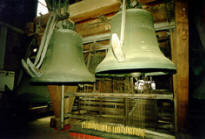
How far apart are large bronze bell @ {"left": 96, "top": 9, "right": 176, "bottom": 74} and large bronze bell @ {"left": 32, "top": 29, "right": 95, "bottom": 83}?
0.45 metres

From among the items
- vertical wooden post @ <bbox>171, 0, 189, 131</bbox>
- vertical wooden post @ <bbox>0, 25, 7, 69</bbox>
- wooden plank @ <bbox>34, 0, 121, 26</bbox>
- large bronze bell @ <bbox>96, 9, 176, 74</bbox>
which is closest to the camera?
large bronze bell @ <bbox>96, 9, 176, 74</bbox>

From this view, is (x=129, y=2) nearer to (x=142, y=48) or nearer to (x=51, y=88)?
(x=142, y=48)

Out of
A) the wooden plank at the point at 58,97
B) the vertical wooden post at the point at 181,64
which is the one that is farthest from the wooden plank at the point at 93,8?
the wooden plank at the point at 58,97

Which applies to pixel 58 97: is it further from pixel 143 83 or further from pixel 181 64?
pixel 181 64

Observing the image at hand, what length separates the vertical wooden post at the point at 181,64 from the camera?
1949 millimetres

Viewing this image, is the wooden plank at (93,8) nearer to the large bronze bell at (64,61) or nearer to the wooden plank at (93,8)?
the wooden plank at (93,8)

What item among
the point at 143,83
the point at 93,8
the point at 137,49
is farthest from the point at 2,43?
the point at 137,49

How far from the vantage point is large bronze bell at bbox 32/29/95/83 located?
1.52 m

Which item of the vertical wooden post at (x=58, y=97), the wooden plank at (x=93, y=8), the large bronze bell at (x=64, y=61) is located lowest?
the vertical wooden post at (x=58, y=97)

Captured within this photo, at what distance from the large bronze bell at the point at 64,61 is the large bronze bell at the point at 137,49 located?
0.45m

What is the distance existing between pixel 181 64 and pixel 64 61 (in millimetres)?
1787

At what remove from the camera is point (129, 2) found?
1.48 meters

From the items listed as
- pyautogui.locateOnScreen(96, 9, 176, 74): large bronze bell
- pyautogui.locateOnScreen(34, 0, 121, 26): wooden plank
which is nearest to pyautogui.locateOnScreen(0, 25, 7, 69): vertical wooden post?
pyautogui.locateOnScreen(34, 0, 121, 26): wooden plank

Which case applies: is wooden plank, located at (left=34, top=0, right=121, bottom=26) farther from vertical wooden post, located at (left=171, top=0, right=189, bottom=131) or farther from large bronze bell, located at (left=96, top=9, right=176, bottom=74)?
vertical wooden post, located at (left=171, top=0, right=189, bottom=131)
